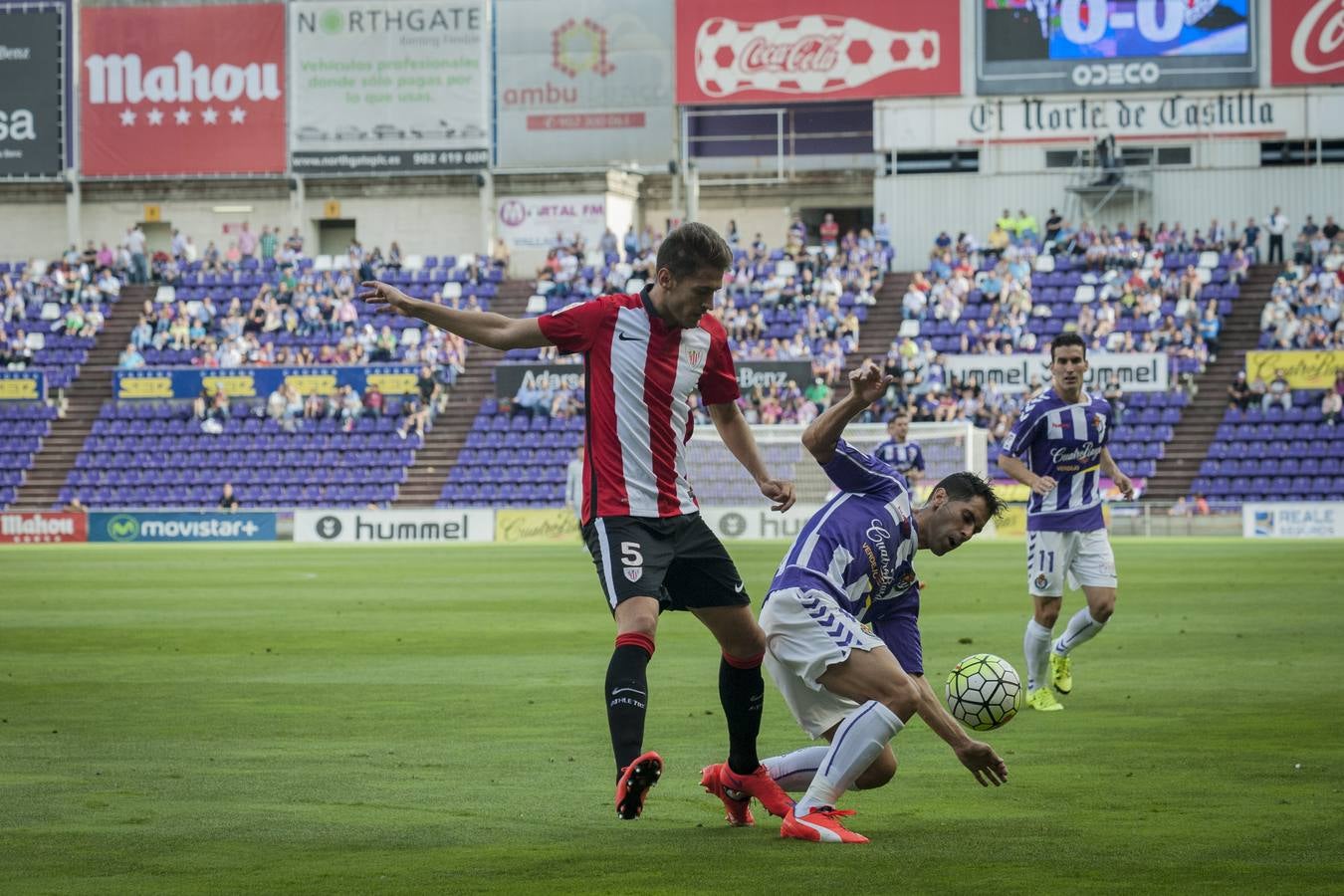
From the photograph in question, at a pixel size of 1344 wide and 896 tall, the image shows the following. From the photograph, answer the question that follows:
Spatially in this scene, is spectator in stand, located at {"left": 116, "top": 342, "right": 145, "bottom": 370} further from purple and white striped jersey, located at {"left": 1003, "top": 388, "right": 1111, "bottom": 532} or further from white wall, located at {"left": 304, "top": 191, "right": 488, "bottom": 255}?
purple and white striped jersey, located at {"left": 1003, "top": 388, "right": 1111, "bottom": 532}

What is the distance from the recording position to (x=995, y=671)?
28.7ft

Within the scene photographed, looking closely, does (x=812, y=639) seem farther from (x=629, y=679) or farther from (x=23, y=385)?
(x=23, y=385)

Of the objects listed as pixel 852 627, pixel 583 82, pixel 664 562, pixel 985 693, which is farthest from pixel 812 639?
pixel 583 82

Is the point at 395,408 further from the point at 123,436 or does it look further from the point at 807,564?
the point at 807,564

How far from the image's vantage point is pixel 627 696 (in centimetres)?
754

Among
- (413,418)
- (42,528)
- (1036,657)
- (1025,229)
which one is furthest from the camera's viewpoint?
(1025,229)

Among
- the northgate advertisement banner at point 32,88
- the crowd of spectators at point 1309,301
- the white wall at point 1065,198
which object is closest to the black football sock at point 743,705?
the crowd of spectators at point 1309,301

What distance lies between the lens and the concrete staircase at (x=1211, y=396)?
43.2m

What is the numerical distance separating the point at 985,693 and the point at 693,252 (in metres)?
2.48

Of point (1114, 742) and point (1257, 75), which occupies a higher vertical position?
point (1257, 75)

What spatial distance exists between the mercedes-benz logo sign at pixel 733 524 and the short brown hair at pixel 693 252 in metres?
34.1

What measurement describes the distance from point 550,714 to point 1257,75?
148 feet

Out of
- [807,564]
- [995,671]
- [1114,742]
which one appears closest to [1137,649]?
[1114,742]

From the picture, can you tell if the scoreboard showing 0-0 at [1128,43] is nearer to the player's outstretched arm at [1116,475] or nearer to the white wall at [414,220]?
the white wall at [414,220]
